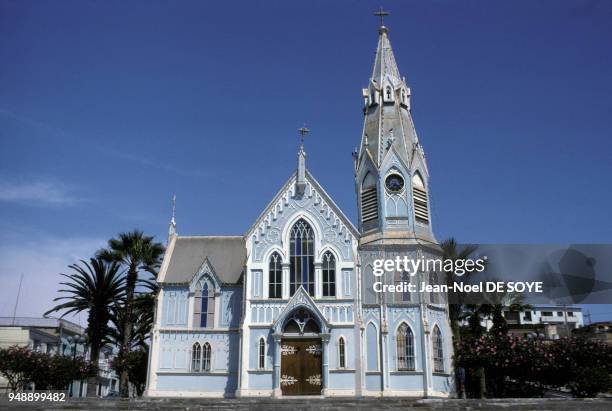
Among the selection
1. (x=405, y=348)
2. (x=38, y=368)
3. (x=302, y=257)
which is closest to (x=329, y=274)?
(x=302, y=257)

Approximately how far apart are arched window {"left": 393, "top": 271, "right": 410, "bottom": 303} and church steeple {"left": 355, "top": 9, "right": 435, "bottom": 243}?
7.50 ft

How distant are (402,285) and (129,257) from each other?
64.4 feet

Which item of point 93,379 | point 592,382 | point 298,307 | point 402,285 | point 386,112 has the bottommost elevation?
point 592,382

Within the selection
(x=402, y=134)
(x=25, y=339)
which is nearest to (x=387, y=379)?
(x=402, y=134)

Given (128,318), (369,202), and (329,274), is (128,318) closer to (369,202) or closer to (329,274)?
(329,274)

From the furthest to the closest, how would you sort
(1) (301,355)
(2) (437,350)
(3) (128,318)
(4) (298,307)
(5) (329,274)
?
(3) (128,318), (5) (329,274), (2) (437,350), (4) (298,307), (1) (301,355)

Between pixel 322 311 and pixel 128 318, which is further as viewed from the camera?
pixel 128 318

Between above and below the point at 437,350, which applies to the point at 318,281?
above

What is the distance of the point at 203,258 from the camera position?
4094 cm

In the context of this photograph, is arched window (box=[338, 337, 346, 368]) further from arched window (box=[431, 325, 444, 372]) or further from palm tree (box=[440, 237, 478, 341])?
palm tree (box=[440, 237, 478, 341])

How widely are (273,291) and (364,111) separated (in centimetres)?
1628

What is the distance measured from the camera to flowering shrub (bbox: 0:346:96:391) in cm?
3428

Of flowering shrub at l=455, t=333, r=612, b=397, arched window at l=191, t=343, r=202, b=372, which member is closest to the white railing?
arched window at l=191, t=343, r=202, b=372

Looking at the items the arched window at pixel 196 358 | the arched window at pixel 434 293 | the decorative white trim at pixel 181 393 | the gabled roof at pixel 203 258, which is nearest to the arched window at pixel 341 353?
the arched window at pixel 434 293
